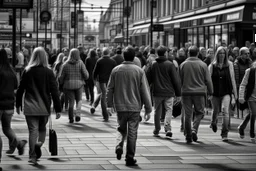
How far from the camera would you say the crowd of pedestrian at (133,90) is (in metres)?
9.80

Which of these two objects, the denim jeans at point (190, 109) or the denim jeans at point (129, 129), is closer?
the denim jeans at point (129, 129)

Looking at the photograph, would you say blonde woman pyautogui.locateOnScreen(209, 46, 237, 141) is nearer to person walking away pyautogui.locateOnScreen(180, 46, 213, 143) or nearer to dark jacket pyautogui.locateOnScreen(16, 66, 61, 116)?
person walking away pyautogui.locateOnScreen(180, 46, 213, 143)

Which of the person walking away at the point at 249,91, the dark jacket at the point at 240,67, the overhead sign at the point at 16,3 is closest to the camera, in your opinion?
the person walking away at the point at 249,91

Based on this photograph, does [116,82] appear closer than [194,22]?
Yes

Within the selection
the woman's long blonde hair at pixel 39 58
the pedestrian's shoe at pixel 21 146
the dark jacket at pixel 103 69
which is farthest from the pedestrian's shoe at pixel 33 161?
the dark jacket at pixel 103 69

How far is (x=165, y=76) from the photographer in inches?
519

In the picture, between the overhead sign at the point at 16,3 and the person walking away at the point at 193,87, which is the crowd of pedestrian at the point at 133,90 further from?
the overhead sign at the point at 16,3

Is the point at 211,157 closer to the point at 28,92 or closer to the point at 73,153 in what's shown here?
the point at 73,153

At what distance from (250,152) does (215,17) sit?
751 inches

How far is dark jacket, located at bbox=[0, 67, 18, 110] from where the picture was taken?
991 cm

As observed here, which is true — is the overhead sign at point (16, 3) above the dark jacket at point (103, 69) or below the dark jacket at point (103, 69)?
above

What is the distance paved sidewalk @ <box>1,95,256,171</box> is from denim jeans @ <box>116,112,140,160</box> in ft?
0.92

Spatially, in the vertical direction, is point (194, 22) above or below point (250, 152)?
above

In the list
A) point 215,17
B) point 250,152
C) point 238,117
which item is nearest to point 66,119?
point 238,117
